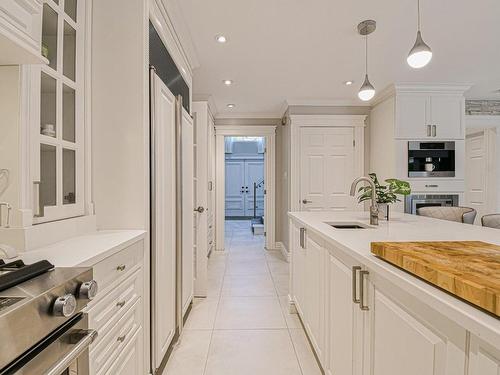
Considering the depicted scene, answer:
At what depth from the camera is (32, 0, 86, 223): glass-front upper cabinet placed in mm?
1257

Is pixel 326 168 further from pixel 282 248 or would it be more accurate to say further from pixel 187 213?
pixel 187 213

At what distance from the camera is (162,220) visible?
1.88 m

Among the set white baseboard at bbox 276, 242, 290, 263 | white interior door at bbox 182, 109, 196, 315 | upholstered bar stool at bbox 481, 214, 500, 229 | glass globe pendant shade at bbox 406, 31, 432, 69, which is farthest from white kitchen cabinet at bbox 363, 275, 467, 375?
white baseboard at bbox 276, 242, 290, 263

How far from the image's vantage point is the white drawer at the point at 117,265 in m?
1.13

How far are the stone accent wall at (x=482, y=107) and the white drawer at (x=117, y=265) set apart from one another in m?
5.15

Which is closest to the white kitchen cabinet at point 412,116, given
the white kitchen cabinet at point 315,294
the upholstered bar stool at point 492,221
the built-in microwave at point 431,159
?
the built-in microwave at point 431,159

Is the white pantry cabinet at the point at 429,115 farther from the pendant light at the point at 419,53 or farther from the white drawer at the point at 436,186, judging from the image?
the pendant light at the point at 419,53

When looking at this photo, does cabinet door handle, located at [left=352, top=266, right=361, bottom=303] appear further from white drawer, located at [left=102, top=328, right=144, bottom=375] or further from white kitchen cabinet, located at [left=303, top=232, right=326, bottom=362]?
white drawer, located at [left=102, top=328, right=144, bottom=375]

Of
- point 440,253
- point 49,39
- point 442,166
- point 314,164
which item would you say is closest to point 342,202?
point 314,164

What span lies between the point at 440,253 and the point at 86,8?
1969 mm

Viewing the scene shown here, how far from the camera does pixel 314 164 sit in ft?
15.2

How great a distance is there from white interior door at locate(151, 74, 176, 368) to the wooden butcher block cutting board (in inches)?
48.1

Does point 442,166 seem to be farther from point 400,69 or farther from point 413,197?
point 400,69

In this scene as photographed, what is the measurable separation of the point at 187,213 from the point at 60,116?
1.45 m
